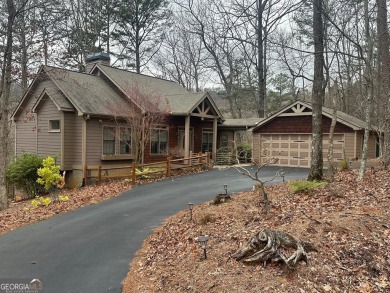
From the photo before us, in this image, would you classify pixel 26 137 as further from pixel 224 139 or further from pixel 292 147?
pixel 292 147

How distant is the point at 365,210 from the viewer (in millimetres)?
7086

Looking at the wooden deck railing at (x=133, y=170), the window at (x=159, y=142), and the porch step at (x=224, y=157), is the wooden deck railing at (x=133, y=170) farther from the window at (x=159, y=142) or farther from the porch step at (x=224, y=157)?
the porch step at (x=224, y=157)

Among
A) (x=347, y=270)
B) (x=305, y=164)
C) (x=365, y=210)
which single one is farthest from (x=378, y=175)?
(x=305, y=164)

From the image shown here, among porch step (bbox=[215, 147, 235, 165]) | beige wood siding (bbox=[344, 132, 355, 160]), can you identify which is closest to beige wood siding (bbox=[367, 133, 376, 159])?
beige wood siding (bbox=[344, 132, 355, 160])

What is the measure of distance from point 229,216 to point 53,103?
43.6 ft

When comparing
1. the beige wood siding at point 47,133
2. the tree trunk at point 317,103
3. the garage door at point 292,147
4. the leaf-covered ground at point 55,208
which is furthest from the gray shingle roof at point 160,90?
the tree trunk at point 317,103

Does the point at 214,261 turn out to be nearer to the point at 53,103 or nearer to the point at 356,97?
the point at 53,103

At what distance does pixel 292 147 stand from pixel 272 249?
1741 cm

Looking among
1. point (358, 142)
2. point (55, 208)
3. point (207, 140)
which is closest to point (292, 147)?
point (358, 142)

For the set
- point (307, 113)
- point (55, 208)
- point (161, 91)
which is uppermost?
point (161, 91)

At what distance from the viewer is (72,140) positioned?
17.2 m

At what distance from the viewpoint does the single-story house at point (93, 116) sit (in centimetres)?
1691

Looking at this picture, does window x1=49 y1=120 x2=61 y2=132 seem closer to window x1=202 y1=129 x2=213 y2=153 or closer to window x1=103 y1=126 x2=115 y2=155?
window x1=103 y1=126 x2=115 y2=155

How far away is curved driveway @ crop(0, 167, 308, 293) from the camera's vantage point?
5832 mm
